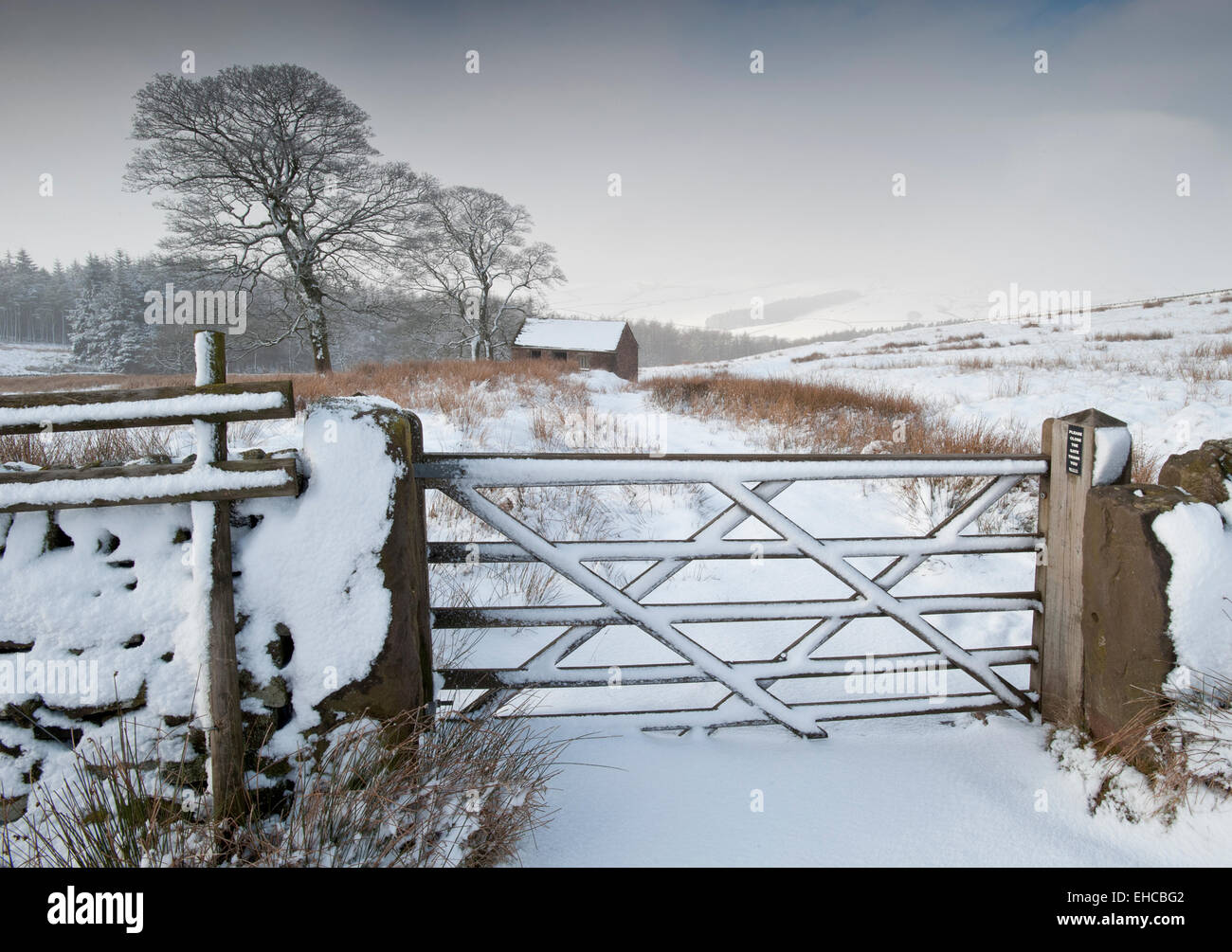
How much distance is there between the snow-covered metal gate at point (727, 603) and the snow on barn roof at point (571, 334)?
125 feet

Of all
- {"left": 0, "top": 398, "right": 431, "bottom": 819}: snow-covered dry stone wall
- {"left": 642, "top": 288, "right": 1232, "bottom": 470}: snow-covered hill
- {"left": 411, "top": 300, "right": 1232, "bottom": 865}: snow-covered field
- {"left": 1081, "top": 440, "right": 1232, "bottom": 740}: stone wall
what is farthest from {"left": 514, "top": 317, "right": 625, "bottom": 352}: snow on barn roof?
{"left": 0, "top": 398, "right": 431, "bottom": 819}: snow-covered dry stone wall

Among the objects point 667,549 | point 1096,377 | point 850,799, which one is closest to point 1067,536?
point 850,799

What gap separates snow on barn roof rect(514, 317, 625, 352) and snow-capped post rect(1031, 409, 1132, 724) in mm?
38062

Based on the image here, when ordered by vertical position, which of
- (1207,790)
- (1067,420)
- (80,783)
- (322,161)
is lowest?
(1207,790)

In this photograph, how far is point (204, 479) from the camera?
1.96 m

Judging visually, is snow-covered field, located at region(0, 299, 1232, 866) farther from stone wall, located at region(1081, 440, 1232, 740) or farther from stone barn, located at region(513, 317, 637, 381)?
stone barn, located at region(513, 317, 637, 381)

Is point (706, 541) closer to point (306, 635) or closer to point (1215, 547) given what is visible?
point (306, 635)

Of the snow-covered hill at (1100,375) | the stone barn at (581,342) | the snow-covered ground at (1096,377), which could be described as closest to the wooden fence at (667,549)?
the snow-covered hill at (1100,375)

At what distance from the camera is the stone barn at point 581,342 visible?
40.2 metres

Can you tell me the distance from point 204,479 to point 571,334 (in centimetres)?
4101

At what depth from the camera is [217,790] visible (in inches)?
78.7
